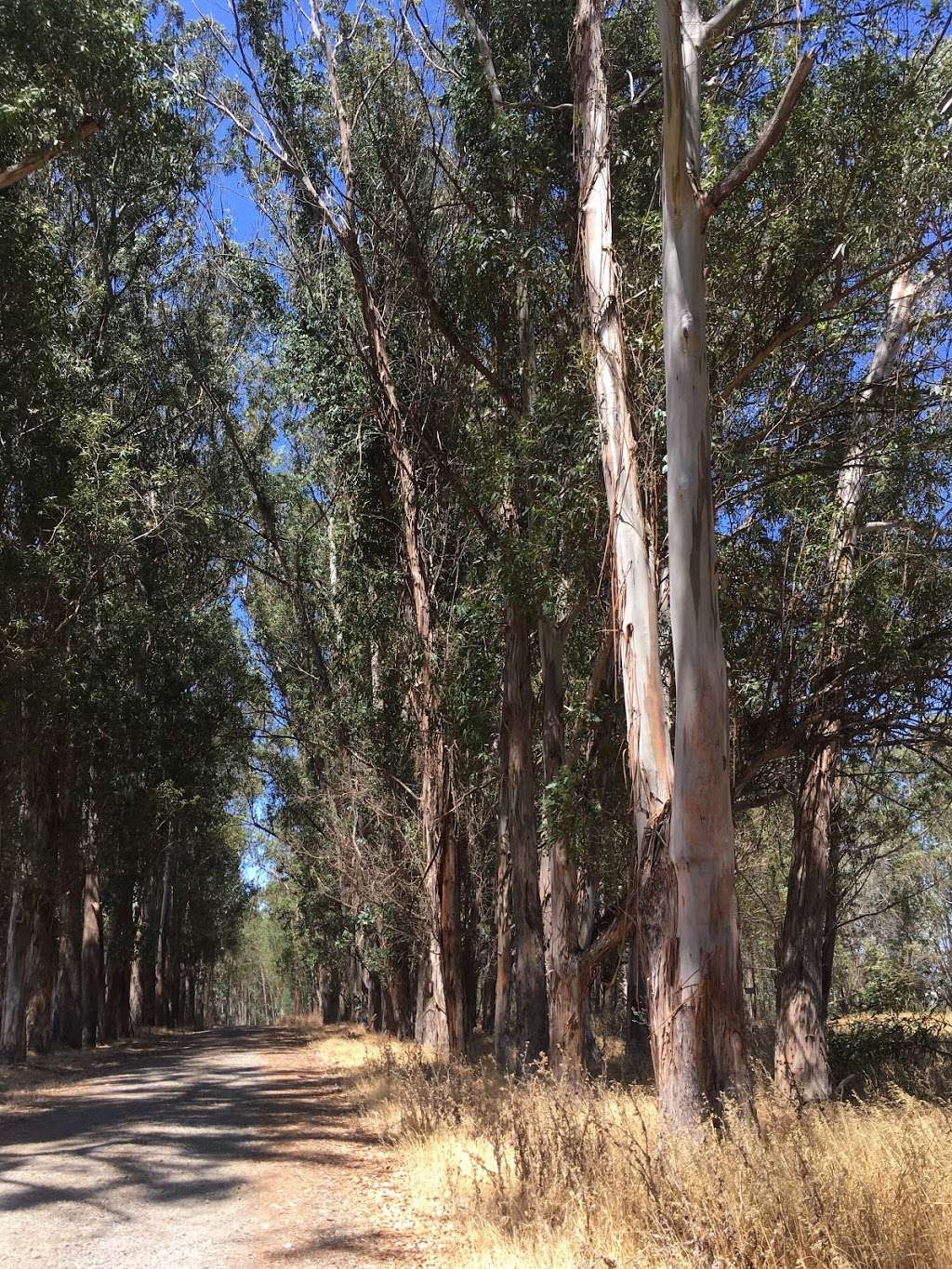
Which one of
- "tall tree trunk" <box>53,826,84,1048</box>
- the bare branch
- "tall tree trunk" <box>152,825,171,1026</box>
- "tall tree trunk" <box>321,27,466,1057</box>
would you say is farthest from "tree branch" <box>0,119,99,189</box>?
"tall tree trunk" <box>152,825,171,1026</box>

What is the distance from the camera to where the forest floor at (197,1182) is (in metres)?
6.25

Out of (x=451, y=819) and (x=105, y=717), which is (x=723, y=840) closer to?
(x=451, y=819)

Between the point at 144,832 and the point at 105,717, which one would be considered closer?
the point at 105,717

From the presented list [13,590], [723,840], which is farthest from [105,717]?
[723,840]

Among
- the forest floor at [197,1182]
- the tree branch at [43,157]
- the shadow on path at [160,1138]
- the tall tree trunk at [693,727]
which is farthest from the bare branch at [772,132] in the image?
the tree branch at [43,157]

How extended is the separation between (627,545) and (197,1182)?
6.10 metres

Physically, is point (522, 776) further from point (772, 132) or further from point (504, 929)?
point (772, 132)

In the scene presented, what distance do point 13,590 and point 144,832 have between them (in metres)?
10.8

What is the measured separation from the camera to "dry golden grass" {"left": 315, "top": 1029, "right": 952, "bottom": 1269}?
433 cm

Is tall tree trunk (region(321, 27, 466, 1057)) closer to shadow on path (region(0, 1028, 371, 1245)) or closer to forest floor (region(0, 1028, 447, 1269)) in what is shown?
forest floor (region(0, 1028, 447, 1269))

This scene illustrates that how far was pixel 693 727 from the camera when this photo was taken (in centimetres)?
715

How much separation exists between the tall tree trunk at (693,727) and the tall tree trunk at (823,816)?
12.9 feet

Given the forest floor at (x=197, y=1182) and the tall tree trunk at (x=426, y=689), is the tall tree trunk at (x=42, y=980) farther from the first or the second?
the tall tree trunk at (x=426, y=689)

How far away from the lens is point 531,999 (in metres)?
13.8
